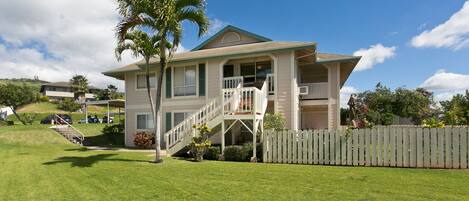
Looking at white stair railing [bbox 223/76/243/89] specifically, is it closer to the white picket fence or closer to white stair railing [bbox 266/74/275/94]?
white stair railing [bbox 266/74/275/94]

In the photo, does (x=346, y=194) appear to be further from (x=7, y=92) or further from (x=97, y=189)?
(x=7, y=92)

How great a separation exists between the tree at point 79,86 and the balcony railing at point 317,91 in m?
81.0

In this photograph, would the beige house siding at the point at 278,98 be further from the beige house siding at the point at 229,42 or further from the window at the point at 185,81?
the beige house siding at the point at 229,42

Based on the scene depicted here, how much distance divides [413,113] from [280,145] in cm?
3263

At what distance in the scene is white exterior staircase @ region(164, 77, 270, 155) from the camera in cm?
1385

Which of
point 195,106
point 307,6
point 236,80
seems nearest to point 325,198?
point 236,80

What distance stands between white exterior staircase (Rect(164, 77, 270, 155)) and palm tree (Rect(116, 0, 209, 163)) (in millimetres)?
2493

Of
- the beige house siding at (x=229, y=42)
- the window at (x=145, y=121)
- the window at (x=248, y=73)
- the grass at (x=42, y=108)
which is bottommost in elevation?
the window at (x=145, y=121)

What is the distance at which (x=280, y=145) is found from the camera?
1236 cm

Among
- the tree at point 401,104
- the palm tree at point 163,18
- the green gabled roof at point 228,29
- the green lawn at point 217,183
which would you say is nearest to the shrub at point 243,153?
the green lawn at point 217,183

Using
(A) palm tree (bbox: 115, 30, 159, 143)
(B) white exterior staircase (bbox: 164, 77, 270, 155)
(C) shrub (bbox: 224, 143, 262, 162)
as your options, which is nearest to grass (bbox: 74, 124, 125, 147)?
(B) white exterior staircase (bbox: 164, 77, 270, 155)

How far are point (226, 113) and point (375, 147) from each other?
20.9 ft

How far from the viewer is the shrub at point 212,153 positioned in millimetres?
13688

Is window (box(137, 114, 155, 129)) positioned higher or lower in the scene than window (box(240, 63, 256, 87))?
lower
